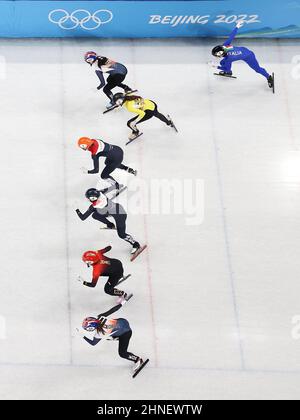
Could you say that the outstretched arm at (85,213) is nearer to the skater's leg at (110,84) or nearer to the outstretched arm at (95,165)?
the outstretched arm at (95,165)

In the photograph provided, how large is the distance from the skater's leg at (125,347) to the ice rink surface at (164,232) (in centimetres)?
29

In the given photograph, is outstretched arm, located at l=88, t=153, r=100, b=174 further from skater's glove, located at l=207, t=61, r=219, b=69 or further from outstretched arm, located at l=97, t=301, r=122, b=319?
skater's glove, located at l=207, t=61, r=219, b=69

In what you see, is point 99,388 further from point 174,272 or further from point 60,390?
point 174,272

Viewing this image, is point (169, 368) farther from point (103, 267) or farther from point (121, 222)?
point (121, 222)

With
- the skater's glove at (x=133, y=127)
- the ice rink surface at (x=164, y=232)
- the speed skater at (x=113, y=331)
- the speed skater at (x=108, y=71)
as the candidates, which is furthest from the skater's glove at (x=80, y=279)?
the speed skater at (x=108, y=71)

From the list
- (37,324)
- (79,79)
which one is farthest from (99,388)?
(79,79)

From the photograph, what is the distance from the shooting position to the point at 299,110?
48.8ft

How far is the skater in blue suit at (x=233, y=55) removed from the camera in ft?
47.4

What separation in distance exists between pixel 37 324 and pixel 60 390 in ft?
3.70

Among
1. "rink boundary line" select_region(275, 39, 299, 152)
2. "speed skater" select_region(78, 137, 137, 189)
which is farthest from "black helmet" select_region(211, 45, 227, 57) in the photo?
"speed skater" select_region(78, 137, 137, 189)

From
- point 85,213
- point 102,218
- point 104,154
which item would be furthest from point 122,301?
point 104,154

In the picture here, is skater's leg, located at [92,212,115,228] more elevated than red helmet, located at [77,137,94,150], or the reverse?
red helmet, located at [77,137,94,150]

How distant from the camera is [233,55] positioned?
47.8 ft

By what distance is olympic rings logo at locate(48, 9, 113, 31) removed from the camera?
48.7 feet
